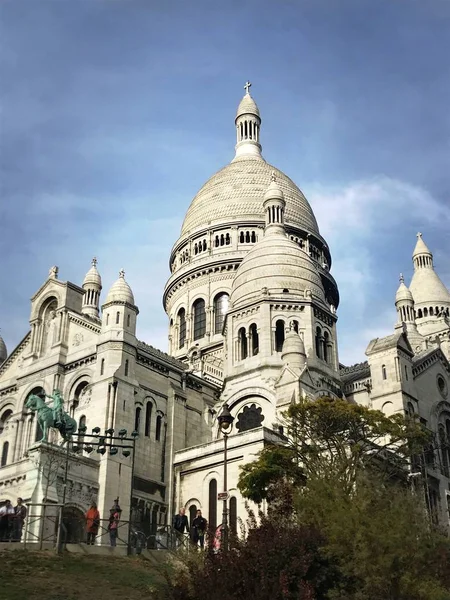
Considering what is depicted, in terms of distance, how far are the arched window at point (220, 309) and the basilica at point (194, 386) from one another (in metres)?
2.86

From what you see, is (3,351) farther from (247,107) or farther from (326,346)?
(247,107)

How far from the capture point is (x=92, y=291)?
78438 millimetres

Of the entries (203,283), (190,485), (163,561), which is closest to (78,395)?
(190,485)

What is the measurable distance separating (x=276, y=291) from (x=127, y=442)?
16348mm

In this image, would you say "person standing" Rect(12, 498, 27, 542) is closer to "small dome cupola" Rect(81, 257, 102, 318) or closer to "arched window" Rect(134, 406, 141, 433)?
"arched window" Rect(134, 406, 141, 433)

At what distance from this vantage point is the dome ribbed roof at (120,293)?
52381 millimetres

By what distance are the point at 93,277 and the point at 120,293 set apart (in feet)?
88.2

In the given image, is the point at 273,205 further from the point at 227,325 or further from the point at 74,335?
the point at 74,335

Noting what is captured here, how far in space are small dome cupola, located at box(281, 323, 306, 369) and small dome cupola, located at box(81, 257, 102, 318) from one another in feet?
92.9

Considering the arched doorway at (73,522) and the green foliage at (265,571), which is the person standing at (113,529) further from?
the green foliage at (265,571)

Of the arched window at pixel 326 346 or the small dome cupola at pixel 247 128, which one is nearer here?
the arched window at pixel 326 346

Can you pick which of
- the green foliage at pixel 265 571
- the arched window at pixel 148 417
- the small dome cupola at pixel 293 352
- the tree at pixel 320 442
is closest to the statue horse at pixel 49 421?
the arched window at pixel 148 417

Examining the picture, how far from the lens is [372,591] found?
79.3ft

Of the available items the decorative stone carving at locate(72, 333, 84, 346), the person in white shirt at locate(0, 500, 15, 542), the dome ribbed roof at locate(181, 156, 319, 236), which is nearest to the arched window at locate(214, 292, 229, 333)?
the dome ribbed roof at locate(181, 156, 319, 236)
